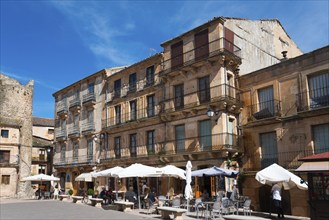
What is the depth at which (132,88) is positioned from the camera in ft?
95.0

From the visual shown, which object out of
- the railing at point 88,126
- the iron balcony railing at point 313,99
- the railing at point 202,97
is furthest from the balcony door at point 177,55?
the railing at point 88,126

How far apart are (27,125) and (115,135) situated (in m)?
17.1

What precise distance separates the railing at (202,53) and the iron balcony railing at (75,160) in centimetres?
1236

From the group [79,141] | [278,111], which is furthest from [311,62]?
[79,141]

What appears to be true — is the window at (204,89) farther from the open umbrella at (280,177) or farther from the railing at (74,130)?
the railing at (74,130)

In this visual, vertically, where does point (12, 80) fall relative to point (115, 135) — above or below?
above

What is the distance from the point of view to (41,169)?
4588 centimetres

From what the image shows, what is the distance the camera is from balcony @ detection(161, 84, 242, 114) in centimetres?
2101

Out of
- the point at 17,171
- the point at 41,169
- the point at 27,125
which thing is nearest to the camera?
the point at 17,171

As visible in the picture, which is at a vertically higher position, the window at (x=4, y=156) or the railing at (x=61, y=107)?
the railing at (x=61, y=107)

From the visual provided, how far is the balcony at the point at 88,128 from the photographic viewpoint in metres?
33.3

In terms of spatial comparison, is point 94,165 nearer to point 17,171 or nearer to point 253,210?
point 17,171

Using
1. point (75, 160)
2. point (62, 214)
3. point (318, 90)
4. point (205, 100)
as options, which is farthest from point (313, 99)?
point (75, 160)

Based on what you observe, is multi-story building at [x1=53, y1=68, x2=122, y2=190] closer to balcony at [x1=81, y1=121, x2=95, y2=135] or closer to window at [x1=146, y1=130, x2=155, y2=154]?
balcony at [x1=81, y1=121, x2=95, y2=135]
